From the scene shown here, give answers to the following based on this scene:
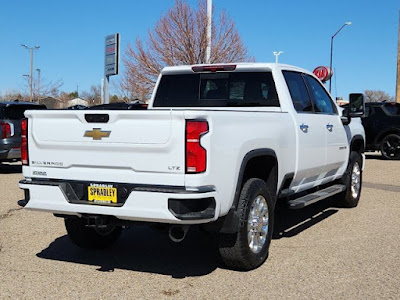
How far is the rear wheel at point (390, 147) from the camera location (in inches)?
653

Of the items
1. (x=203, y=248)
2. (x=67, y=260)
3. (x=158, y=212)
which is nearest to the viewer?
(x=158, y=212)

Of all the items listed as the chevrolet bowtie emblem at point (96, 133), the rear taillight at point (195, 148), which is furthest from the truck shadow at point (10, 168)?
the rear taillight at point (195, 148)

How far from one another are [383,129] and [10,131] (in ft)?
36.9

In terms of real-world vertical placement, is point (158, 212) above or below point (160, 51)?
below

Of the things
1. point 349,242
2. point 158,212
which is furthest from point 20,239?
point 349,242

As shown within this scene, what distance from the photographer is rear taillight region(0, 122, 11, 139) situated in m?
11.9

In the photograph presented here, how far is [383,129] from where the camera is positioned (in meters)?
16.5

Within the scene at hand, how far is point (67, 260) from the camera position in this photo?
17.1 ft

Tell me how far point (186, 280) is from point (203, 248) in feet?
3.73

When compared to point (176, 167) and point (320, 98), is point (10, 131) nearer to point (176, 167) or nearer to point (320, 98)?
point (320, 98)

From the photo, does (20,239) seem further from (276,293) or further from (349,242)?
(349,242)

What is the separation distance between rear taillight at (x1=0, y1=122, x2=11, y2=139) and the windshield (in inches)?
261

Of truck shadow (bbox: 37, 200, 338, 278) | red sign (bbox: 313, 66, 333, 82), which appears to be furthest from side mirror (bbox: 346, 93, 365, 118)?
red sign (bbox: 313, 66, 333, 82)

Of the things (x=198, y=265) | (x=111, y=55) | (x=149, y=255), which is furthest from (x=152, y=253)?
(x=111, y=55)
